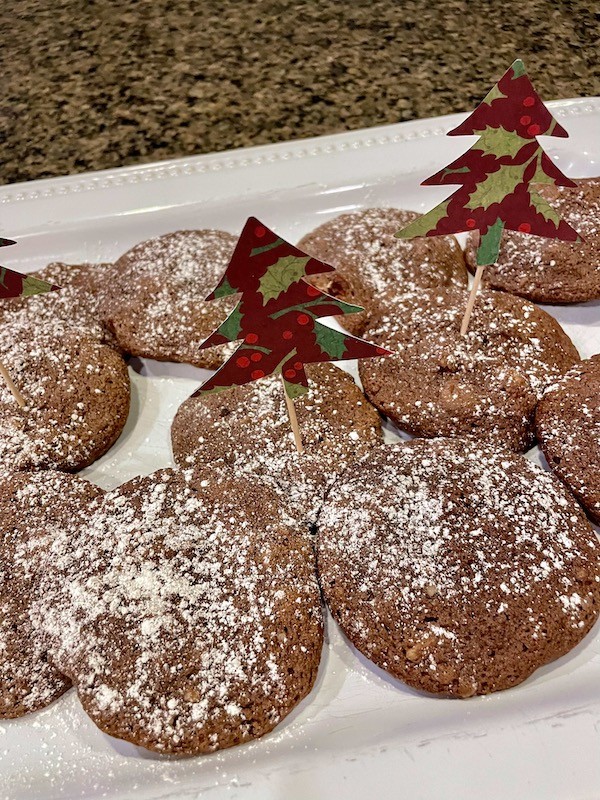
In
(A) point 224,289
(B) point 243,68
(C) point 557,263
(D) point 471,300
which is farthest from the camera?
(B) point 243,68

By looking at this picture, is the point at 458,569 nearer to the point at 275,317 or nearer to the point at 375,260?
the point at 275,317

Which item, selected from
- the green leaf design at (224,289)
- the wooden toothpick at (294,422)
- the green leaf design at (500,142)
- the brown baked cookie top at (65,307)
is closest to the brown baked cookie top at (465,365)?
the wooden toothpick at (294,422)

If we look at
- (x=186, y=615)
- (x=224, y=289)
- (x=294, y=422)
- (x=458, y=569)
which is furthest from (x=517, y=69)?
(x=186, y=615)

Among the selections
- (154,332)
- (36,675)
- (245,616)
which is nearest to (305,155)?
(154,332)

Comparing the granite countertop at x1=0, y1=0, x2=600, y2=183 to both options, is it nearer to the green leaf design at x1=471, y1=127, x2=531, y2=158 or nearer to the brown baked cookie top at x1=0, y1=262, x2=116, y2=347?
the brown baked cookie top at x1=0, y1=262, x2=116, y2=347

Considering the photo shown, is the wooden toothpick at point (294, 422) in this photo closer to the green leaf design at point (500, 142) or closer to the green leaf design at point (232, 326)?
the green leaf design at point (232, 326)

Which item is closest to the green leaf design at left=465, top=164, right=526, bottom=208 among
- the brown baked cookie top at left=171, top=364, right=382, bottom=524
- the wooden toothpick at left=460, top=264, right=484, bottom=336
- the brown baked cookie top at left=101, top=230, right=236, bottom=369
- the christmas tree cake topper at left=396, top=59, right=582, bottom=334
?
the christmas tree cake topper at left=396, top=59, right=582, bottom=334
